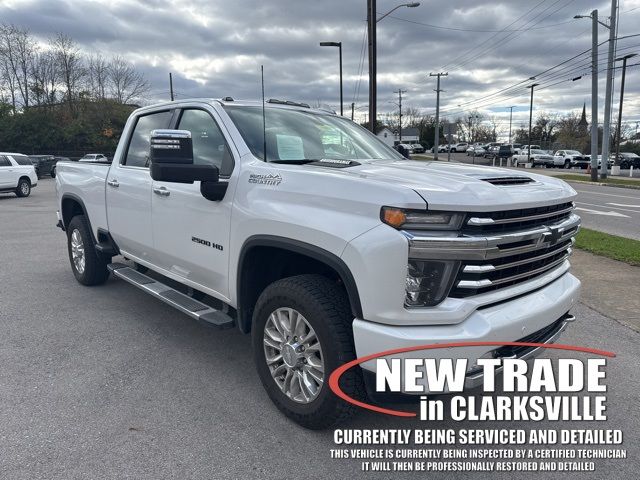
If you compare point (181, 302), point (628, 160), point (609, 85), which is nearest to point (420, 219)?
point (181, 302)

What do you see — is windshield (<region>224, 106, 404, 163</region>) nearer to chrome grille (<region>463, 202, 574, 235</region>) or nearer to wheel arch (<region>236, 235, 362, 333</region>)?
wheel arch (<region>236, 235, 362, 333</region>)

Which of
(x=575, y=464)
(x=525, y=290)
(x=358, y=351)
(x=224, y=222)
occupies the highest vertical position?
(x=224, y=222)

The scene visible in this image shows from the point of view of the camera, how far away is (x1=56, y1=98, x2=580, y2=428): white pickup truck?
97.4 inches

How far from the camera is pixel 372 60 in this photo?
58.9 ft

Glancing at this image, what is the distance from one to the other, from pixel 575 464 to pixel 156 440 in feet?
7.71

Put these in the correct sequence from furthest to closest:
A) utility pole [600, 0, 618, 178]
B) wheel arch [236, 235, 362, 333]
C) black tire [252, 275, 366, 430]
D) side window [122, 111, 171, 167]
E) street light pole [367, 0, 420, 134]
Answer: utility pole [600, 0, 618, 178], street light pole [367, 0, 420, 134], side window [122, 111, 171, 167], wheel arch [236, 235, 362, 333], black tire [252, 275, 366, 430]

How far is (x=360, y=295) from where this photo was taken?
255cm

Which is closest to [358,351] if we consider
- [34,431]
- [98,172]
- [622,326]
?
[34,431]

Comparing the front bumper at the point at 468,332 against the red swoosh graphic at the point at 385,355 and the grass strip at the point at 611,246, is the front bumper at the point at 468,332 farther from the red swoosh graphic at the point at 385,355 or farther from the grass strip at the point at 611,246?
the grass strip at the point at 611,246

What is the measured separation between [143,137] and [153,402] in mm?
2729

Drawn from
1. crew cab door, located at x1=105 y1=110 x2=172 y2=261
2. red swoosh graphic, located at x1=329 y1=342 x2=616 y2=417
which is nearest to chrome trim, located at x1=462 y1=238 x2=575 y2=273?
red swoosh graphic, located at x1=329 y1=342 x2=616 y2=417

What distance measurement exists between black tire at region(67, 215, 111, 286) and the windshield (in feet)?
9.38

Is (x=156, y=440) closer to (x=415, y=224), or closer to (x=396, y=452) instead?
(x=396, y=452)

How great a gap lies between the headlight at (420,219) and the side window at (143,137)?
9.34 feet
